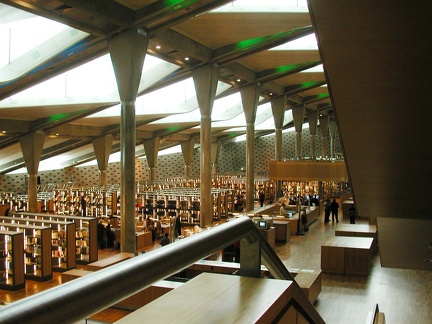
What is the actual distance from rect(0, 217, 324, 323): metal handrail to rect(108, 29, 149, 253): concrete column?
562 inches

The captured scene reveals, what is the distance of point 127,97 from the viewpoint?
15.6 metres

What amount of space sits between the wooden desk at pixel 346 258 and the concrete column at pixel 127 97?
6.40m

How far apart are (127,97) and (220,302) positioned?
14.5 m

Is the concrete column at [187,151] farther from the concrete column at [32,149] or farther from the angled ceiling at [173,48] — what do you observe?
the concrete column at [32,149]

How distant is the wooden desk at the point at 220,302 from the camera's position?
4.64ft

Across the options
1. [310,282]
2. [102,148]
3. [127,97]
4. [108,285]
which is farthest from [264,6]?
[102,148]

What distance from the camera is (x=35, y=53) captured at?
1705 centimetres

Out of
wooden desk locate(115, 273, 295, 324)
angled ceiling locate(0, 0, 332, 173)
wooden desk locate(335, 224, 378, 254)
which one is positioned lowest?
wooden desk locate(335, 224, 378, 254)

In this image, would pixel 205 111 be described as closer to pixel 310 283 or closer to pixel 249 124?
pixel 249 124

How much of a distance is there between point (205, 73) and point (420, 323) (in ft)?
47.7

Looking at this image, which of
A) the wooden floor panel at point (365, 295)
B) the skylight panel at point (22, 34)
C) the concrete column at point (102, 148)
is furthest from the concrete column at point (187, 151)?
the wooden floor panel at point (365, 295)

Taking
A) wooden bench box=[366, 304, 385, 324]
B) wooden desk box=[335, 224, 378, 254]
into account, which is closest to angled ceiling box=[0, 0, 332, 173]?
wooden desk box=[335, 224, 378, 254]

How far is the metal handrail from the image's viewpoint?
32.9 inches

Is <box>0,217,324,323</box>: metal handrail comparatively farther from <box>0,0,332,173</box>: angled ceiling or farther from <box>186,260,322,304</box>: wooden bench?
<box>0,0,332,173</box>: angled ceiling
